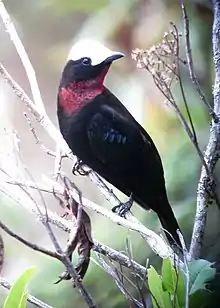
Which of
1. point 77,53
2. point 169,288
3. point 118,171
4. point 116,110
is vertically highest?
point 77,53

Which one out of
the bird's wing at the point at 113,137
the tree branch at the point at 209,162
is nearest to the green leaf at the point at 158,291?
the tree branch at the point at 209,162

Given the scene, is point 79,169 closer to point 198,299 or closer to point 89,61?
point 89,61

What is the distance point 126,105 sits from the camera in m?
1.15

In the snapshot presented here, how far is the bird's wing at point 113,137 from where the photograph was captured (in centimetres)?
110

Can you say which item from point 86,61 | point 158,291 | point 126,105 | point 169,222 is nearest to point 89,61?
point 86,61

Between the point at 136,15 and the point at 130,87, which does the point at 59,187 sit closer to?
the point at 130,87

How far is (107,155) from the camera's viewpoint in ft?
3.62

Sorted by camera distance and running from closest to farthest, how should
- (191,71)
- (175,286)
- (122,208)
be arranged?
(175,286)
(191,71)
(122,208)

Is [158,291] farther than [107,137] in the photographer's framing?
No

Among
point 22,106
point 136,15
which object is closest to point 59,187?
point 22,106

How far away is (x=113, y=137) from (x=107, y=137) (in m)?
0.01

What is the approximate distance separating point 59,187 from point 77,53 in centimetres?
29

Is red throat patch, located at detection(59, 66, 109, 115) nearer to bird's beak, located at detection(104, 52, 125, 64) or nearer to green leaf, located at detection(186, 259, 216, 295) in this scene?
bird's beak, located at detection(104, 52, 125, 64)

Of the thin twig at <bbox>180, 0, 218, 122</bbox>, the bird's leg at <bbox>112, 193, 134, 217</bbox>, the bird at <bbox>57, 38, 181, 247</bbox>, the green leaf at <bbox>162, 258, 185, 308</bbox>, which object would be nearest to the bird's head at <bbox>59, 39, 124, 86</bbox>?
the bird at <bbox>57, 38, 181, 247</bbox>
